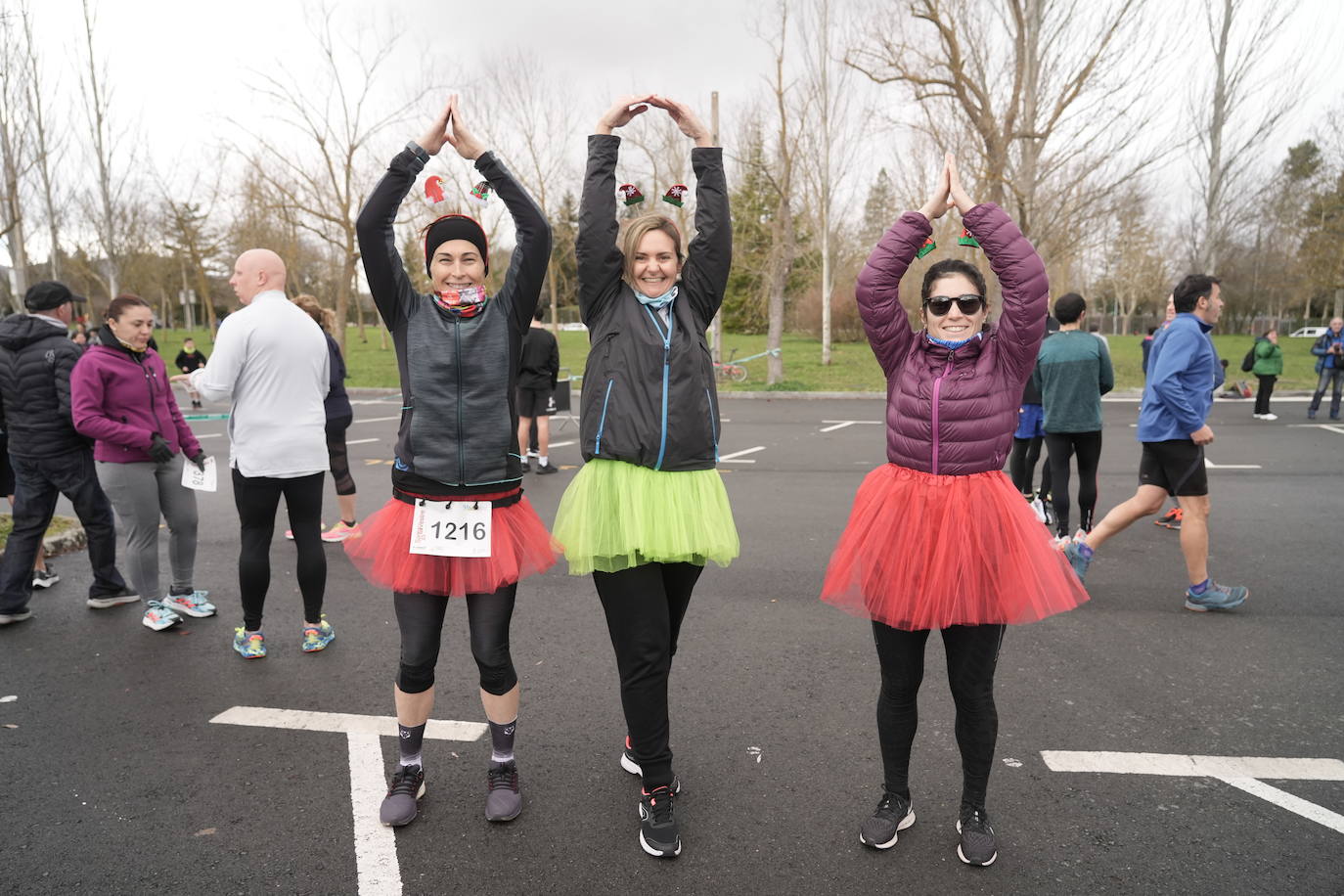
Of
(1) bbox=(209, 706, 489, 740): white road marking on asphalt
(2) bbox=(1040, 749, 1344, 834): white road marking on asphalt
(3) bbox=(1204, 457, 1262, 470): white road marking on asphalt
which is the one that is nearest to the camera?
(2) bbox=(1040, 749, 1344, 834): white road marking on asphalt

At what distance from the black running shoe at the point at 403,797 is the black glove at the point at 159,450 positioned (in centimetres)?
275

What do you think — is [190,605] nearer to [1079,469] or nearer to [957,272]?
[957,272]

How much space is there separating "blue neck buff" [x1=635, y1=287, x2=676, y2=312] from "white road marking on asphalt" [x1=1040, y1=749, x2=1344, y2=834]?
7.70 feet

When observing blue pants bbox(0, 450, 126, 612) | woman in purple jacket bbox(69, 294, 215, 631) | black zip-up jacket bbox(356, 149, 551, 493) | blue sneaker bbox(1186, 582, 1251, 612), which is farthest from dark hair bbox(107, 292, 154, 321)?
blue sneaker bbox(1186, 582, 1251, 612)

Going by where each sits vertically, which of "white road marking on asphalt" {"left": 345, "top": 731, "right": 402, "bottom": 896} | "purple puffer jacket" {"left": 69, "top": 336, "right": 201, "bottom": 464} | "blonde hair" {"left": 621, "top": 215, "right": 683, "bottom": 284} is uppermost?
"blonde hair" {"left": 621, "top": 215, "right": 683, "bottom": 284}

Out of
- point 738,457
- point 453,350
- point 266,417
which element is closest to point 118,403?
point 266,417

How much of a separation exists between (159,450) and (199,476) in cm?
25

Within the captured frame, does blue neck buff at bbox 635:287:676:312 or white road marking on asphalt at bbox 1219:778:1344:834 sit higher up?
blue neck buff at bbox 635:287:676:312

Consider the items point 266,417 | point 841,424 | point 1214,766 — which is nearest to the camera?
point 1214,766

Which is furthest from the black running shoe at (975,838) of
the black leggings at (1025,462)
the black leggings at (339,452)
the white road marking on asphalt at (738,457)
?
the white road marking on asphalt at (738,457)

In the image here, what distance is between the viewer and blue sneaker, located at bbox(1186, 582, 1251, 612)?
4.86m

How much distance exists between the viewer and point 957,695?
106 inches

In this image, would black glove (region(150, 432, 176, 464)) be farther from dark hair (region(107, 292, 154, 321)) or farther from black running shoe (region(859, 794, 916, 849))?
black running shoe (region(859, 794, 916, 849))

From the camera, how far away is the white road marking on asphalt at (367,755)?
8.49ft
